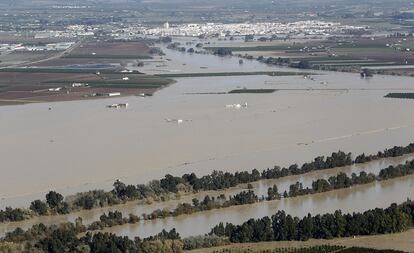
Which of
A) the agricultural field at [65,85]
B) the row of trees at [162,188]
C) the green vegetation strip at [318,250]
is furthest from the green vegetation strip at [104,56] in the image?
the green vegetation strip at [318,250]

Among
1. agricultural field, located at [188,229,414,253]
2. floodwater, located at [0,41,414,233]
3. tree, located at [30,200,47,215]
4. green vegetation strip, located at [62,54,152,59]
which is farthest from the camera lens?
green vegetation strip, located at [62,54,152,59]

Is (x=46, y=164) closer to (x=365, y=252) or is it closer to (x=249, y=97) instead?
(x=365, y=252)

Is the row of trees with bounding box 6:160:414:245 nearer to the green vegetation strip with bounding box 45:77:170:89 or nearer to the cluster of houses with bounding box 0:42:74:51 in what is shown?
the green vegetation strip with bounding box 45:77:170:89

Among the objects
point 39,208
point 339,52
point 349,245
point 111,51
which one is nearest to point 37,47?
point 111,51

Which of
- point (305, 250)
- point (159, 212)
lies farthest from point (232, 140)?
point (305, 250)

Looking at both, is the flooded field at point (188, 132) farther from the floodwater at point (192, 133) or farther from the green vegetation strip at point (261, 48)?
the green vegetation strip at point (261, 48)

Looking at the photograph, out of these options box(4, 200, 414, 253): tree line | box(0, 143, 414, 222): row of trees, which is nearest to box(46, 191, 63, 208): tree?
box(0, 143, 414, 222): row of trees
